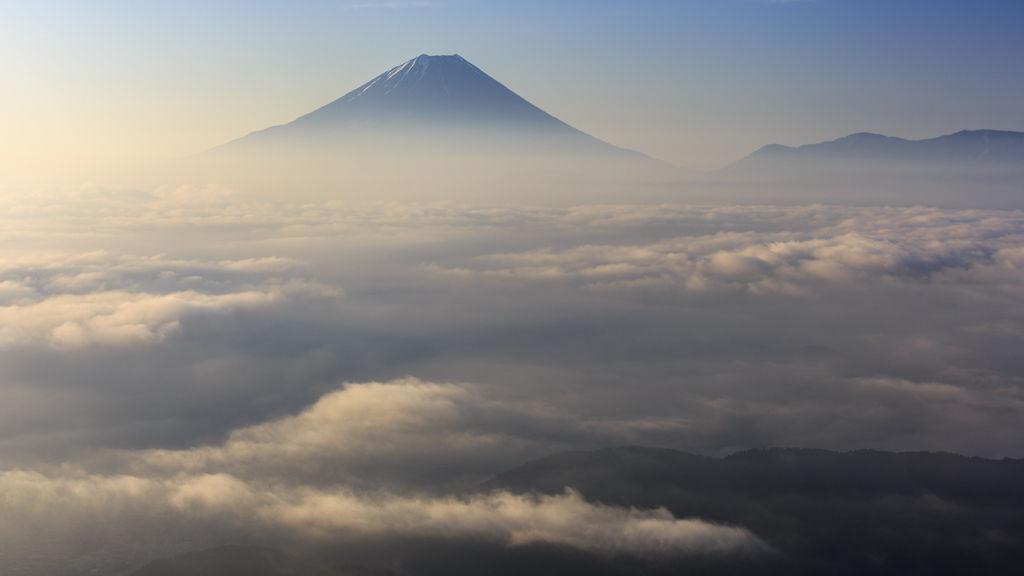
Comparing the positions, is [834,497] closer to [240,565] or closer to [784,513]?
[784,513]

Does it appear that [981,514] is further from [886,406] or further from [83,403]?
[83,403]

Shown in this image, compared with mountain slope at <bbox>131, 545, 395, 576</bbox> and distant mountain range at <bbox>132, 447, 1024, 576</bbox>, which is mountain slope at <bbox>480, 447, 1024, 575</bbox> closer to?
distant mountain range at <bbox>132, 447, 1024, 576</bbox>

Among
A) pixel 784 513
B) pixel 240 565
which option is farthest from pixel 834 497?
pixel 240 565

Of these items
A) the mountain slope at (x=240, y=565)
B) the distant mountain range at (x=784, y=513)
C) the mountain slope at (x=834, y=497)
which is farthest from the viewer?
the mountain slope at (x=834, y=497)

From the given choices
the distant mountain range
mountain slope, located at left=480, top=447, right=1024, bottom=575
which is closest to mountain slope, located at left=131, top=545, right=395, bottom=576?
the distant mountain range

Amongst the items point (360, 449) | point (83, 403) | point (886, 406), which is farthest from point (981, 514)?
point (83, 403)

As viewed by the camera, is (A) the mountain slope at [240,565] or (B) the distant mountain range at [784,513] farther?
(B) the distant mountain range at [784,513]

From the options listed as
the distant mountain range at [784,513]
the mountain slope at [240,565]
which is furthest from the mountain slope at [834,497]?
the mountain slope at [240,565]

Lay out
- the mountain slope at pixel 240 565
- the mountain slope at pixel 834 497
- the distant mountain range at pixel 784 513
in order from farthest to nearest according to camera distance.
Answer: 1. the mountain slope at pixel 834 497
2. the distant mountain range at pixel 784 513
3. the mountain slope at pixel 240 565

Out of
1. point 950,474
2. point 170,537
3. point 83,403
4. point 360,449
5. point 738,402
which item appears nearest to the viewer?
point 170,537

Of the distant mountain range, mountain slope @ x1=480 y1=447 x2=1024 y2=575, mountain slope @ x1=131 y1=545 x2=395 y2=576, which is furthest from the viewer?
mountain slope @ x1=480 y1=447 x2=1024 y2=575

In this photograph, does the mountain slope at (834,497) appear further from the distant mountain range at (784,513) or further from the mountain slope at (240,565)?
the mountain slope at (240,565)
